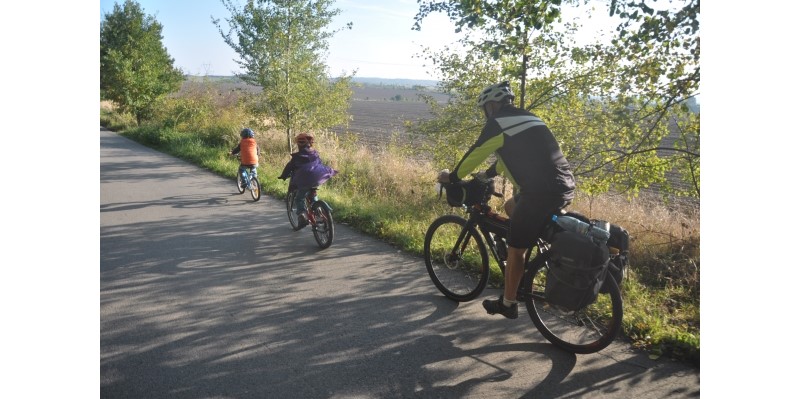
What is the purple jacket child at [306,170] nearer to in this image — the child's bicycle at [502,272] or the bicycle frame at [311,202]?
the bicycle frame at [311,202]

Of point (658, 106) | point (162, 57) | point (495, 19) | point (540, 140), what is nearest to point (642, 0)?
point (658, 106)

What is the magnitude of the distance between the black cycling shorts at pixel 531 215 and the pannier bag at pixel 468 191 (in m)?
0.65

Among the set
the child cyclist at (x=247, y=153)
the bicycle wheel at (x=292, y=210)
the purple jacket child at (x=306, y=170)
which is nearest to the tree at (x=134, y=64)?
the child cyclist at (x=247, y=153)

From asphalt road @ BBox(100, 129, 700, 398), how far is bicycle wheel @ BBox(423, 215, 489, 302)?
0.51ft

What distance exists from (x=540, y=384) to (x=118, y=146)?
20501 mm

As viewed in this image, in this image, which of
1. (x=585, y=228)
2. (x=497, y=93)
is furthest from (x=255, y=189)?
(x=585, y=228)

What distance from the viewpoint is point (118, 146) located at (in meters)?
19.5

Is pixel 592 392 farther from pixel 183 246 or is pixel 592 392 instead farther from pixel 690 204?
pixel 690 204

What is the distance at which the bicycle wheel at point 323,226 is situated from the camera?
6.36m

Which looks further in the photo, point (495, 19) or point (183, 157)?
point (183, 157)

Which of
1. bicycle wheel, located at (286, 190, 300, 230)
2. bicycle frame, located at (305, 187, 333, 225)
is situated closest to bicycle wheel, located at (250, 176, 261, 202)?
bicycle wheel, located at (286, 190, 300, 230)

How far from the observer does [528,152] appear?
3.66 meters

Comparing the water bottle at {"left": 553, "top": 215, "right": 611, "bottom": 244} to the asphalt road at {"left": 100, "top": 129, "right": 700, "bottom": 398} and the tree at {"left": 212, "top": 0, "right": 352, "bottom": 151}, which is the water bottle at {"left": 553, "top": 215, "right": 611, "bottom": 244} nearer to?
the asphalt road at {"left": 100, "top": 129, "right": 700, "bottom": 398}

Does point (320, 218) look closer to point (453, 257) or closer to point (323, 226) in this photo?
point (323, 226)
